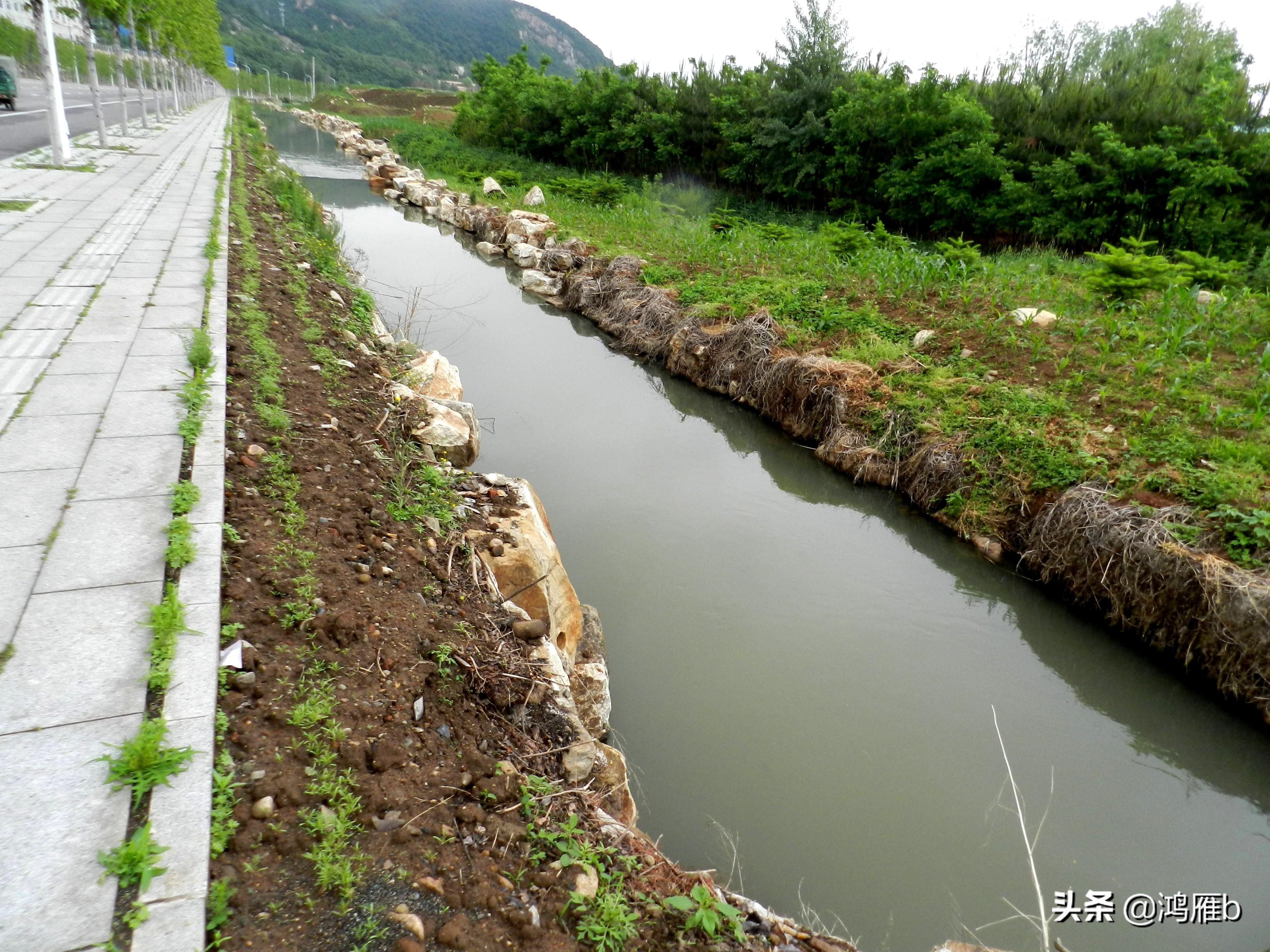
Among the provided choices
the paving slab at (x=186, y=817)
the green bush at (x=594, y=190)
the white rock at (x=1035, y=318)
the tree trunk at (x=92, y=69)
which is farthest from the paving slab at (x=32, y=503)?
the green bush at (x=594, y=190)

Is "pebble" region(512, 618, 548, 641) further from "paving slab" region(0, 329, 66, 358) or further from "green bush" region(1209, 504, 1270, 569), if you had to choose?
"green bush" region(1209, 504, 1270, 569)

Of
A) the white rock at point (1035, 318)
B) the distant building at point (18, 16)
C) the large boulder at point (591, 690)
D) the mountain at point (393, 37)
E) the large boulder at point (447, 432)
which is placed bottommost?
the large boulder at point (591, 690)

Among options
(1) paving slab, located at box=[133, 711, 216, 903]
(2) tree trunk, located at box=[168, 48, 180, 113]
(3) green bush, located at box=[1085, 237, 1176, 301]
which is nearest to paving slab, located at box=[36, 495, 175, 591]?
(1) paving slab, located at box=[133, 711, 216, 903]

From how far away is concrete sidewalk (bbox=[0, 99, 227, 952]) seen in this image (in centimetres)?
167

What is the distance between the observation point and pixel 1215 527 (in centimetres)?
467

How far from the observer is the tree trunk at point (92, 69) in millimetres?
13906

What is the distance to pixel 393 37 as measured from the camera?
13412 centimetres

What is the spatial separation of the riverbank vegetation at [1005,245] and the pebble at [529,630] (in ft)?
13.6

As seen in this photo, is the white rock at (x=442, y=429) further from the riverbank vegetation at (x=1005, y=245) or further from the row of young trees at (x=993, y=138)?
the row of young trees at (x=993, y=138)

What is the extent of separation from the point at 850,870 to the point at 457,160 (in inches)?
1101

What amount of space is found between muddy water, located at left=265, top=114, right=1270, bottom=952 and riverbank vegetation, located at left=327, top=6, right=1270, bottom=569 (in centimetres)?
105

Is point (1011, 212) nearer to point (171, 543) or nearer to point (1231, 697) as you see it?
point (1231, 697)

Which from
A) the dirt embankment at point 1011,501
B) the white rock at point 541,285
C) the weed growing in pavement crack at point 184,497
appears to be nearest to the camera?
the weed growing in pavement crack at point 184,497

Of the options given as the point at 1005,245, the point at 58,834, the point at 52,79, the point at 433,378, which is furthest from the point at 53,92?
the point at 1005,245
